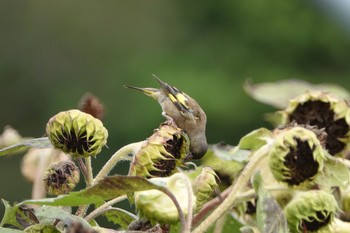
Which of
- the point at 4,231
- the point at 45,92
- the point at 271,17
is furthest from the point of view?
the point at 271,17

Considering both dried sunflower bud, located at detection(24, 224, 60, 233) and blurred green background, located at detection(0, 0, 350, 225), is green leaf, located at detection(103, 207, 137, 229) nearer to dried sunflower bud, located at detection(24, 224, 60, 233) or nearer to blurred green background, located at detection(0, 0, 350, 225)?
dried sunflower bud, located at detection(24, 224, 60, 233)

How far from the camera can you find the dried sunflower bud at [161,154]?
75cm

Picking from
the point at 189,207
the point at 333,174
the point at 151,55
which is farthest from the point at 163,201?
the point at 151,55

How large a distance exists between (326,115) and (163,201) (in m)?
0.25

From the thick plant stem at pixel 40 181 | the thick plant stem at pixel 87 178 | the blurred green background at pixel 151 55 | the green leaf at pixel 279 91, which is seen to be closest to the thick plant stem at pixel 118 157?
the thick plant stem at pixel 87 178

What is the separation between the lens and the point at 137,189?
2.25 ft

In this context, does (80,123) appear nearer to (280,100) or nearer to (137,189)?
(137,189)

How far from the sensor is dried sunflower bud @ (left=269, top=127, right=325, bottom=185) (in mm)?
752

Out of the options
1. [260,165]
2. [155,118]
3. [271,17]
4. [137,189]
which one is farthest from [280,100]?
[271,17]

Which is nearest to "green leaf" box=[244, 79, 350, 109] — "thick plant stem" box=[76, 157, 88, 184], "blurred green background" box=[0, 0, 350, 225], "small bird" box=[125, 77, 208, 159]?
"small bird" box=[125, 77, 208, 159]

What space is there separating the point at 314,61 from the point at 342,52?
0.87 ft

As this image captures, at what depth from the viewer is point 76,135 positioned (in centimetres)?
76

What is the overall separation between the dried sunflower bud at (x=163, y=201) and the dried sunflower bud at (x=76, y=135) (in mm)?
65

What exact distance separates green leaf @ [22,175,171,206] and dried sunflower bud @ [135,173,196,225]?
19mm
